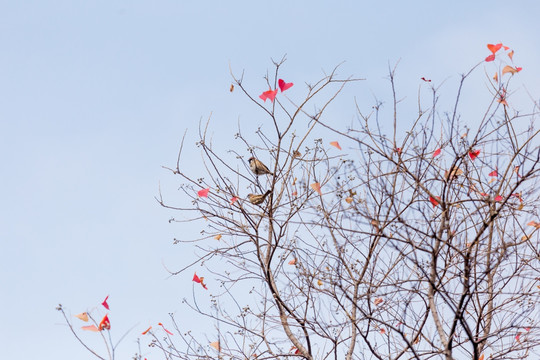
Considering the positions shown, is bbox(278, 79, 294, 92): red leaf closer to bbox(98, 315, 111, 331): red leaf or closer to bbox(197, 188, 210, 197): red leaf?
bbox(197, 188, 210, 197): red leaf

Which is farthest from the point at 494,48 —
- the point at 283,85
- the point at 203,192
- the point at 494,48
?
the point at 203,192

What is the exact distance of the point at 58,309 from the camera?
14.7ft

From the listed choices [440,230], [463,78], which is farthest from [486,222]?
[463,78]

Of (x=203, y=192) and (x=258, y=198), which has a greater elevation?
(x=203, y=192)

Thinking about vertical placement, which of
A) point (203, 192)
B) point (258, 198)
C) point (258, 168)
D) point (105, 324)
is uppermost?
point (258, 168)

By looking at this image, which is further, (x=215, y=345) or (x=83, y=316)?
(x=215, y=345)

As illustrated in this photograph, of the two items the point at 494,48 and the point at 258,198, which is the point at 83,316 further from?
the point at 494,48

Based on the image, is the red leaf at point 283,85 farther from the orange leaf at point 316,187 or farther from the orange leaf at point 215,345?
the orange leaf at point 215,345

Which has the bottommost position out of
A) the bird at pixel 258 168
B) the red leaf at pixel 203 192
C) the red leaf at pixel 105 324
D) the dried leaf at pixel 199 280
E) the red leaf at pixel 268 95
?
the red leaf at pixel 105 324

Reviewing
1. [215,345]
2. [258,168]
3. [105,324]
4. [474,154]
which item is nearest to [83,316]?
[105,324]

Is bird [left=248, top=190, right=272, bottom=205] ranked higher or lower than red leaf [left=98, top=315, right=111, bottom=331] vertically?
higher

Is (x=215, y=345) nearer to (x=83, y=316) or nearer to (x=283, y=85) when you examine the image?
(x=83, y=316)

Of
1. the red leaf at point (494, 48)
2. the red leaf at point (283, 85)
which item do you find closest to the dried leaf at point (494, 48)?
the red leaf at point (494, 48)

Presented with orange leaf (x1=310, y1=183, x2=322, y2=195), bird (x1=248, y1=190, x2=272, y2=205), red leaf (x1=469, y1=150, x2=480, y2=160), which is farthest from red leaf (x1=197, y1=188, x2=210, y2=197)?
red leaf (x1=469, y1=150, x2=480, y2=160)
